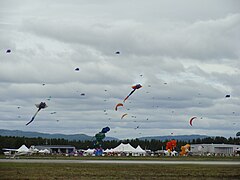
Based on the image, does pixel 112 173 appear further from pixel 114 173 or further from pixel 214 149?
pixel 214 149

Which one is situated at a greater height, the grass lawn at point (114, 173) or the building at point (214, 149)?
the building at point (214, 149)

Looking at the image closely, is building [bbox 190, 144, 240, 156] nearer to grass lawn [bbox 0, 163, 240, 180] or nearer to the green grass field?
the green grass field

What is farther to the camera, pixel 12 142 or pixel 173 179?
pixel 12 142

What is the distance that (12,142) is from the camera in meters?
181

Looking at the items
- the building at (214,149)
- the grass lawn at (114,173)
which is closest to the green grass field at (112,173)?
the grass lawn at (114,173)

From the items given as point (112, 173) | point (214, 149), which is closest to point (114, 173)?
point (112, 173)

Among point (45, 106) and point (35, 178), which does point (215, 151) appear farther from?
point (35, 178)

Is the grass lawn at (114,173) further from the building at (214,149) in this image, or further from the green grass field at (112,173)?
the building at (214,149)

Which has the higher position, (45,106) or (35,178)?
(45,106)

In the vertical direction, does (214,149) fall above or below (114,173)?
above

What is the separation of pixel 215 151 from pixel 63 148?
5412 centimetres

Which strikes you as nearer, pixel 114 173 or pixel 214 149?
A: pixel 114 173

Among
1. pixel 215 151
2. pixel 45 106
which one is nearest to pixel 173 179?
pixel 45 106

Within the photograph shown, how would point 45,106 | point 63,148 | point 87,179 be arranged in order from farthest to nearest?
point 63,148
point 45,106
point 87,179
